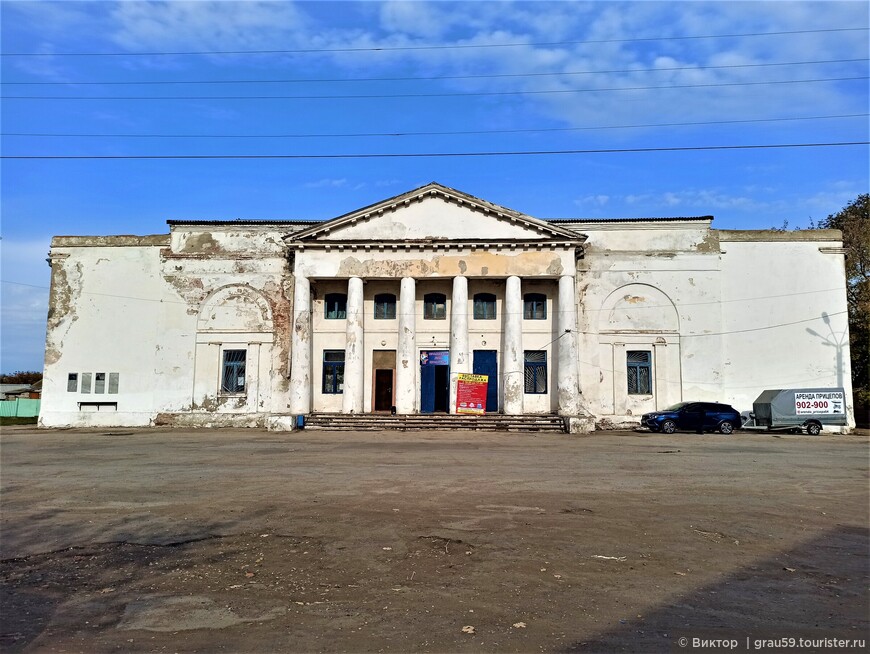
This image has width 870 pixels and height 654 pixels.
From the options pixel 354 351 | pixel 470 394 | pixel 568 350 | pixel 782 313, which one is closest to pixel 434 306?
pixel 354 351

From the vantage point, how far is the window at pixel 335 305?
32906 millimetres

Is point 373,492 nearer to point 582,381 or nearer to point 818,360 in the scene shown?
point 582,381

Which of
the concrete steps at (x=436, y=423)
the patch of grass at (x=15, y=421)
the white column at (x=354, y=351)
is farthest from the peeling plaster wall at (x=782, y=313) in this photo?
the patch of grass at (x=15, y=421)

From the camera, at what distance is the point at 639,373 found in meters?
31.4

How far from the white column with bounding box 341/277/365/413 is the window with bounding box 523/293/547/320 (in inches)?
323

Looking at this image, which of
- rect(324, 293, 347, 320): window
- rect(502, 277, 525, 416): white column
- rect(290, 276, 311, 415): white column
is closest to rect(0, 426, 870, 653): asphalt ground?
rect(502, 277, 525, 416): white column

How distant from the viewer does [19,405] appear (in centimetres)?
4284

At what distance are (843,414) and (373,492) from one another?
25.6 meters

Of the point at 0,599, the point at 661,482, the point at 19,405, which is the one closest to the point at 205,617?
the point at 0,599

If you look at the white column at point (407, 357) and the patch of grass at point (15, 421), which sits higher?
the white column at point (407, 357)

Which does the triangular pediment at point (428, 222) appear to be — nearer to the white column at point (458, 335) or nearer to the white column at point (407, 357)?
the white column at point (458, 335)

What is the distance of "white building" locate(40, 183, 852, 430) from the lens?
101 ft

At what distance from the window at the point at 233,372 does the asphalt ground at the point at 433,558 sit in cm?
1659

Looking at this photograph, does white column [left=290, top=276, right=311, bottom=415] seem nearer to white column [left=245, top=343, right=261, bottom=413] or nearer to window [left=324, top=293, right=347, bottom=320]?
window [left=324, top=293, right=347, bottom=320]
